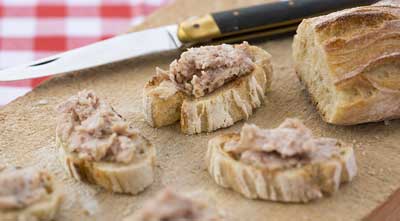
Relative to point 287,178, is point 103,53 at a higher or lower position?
higher

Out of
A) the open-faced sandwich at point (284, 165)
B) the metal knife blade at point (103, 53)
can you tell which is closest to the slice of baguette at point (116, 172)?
the open-faced sandwich at point (284, 165)

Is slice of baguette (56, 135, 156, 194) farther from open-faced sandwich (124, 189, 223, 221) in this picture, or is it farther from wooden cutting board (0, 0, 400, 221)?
open-faced sandwich (124, 189, 223, 221)

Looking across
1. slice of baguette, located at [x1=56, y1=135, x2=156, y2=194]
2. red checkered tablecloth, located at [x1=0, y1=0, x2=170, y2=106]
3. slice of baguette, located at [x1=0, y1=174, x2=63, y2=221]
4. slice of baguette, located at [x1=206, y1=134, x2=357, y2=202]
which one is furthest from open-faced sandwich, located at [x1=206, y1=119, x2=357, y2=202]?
red checkered tablecloth, located at [x1=0, y1=0, x2=170, y2=106]

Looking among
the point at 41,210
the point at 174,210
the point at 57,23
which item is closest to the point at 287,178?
the point at 174,210

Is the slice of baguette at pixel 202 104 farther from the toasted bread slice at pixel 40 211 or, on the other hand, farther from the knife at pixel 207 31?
the toasted bread slice at pixel 40 211

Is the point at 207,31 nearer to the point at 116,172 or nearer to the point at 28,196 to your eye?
the point at 116,172
